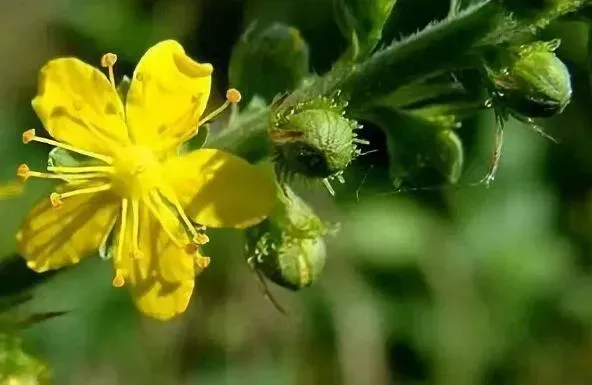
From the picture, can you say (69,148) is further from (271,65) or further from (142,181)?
(271,65)

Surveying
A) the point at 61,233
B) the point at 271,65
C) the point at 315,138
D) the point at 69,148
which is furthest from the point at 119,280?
the point at 271,65

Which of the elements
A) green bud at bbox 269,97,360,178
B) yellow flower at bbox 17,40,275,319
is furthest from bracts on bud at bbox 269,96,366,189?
yellow flower at bbox 17,40,275,319

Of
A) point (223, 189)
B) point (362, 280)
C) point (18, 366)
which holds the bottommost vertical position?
point (362, 280)

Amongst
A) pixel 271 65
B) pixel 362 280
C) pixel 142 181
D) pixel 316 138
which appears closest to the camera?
pixel 316 138

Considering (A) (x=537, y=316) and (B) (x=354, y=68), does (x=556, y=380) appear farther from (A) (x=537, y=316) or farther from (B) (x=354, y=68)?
(B) (x=354, y=68)

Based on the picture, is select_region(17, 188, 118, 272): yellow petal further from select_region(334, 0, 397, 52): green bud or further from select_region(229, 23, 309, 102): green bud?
select_region(334, 0, 397, 52): green bud
